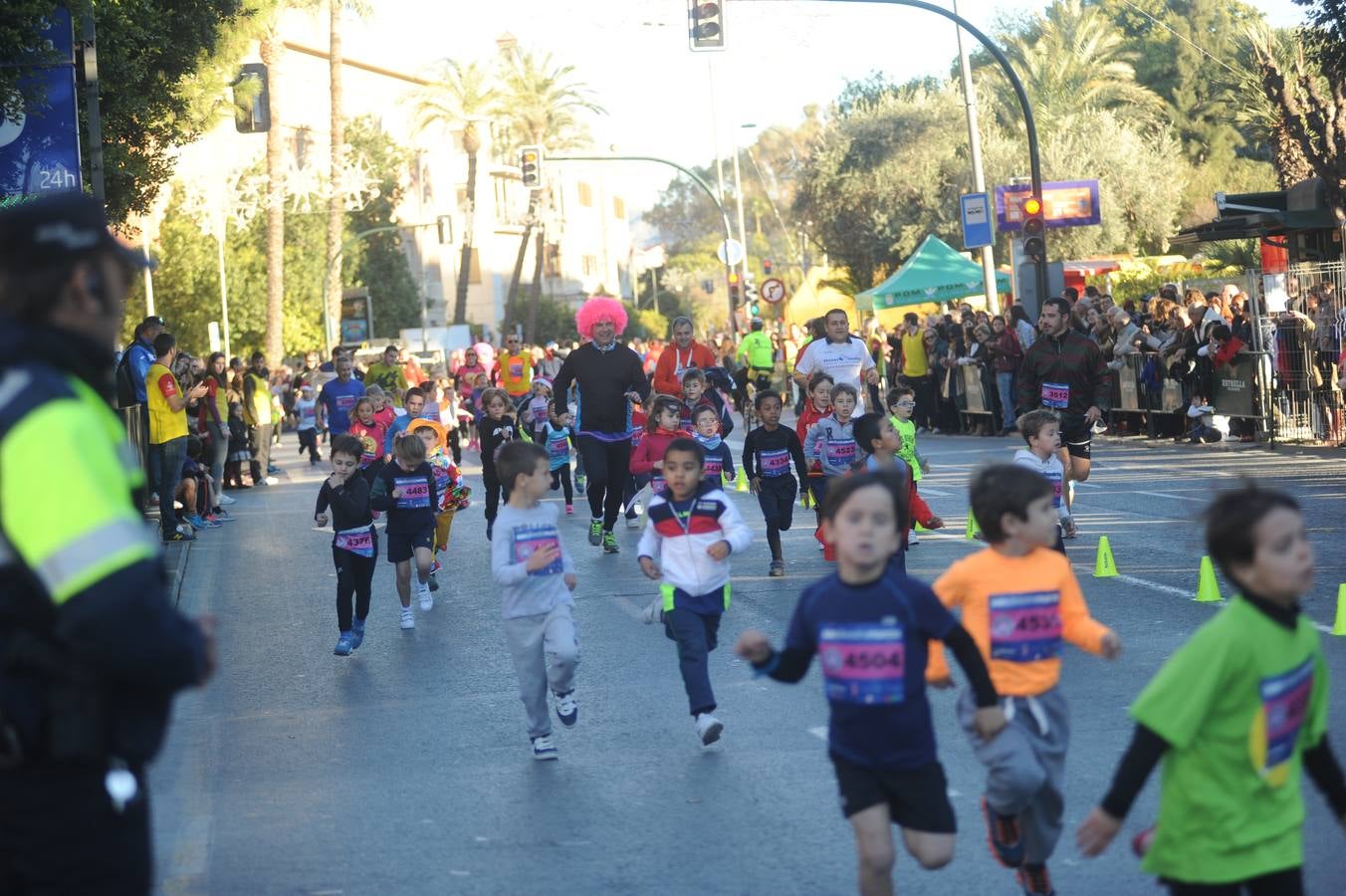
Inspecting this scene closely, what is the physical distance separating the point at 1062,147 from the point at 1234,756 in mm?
48528

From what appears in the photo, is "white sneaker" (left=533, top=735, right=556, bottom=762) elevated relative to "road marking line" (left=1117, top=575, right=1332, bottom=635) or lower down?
lower down

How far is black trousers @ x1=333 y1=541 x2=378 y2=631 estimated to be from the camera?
10.8m

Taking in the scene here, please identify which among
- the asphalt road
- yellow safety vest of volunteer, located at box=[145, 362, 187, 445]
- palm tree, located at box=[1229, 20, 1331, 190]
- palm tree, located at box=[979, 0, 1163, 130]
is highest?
palm tree, located at box=[979, 0, 1163, 130]

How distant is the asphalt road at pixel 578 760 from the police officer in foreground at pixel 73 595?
9.49ft

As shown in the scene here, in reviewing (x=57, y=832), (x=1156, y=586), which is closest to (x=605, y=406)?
(x=1156, y=586)

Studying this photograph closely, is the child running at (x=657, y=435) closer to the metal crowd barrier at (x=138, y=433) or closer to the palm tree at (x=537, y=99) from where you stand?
the metal crowd barrier at (x=138, y=433)

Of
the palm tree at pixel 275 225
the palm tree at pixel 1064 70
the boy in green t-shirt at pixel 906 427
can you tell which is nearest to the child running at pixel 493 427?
the boy in green t-shirt at pixel 906 427

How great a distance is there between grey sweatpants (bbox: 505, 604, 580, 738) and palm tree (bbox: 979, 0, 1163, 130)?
46.2 m

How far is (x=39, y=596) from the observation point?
2.96 metres

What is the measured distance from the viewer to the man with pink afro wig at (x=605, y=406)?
15.0 metres

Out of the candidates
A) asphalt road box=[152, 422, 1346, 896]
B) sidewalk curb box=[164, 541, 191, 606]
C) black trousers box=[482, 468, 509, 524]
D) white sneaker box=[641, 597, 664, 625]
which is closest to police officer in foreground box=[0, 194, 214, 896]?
asphalt road box=[152, 422, 1346, 896]

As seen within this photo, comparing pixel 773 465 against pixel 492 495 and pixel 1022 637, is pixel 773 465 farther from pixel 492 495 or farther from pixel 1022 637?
pixel 1022 637

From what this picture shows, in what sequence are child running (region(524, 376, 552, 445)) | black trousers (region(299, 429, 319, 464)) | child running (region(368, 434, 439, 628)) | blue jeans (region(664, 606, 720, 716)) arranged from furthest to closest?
black trousers (region(299, 429, 319, 464)) < child running (region(524, 376, 552, 445)) < child running (region(368, 434, 439, 628)) < blue jeans (region(664, 606, 720, 716))

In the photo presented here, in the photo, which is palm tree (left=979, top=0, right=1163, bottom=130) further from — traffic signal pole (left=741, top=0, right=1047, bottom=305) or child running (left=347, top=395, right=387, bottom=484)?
child running (left=347, top=395, right=387, bottom=484)
